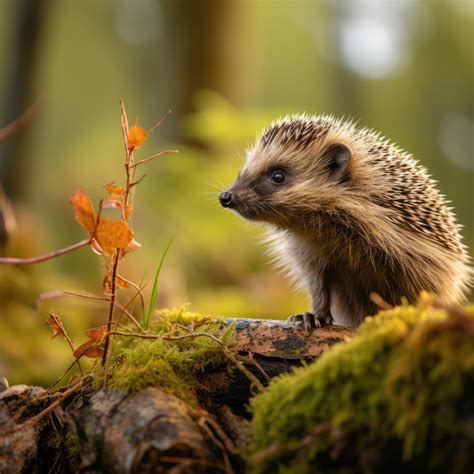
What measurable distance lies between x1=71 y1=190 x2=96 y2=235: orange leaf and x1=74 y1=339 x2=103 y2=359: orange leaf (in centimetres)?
66

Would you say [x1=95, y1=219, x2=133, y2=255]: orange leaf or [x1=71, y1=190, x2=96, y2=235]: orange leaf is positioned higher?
[x1=71, y1=190, x2=96, y2=235]: orange leaf

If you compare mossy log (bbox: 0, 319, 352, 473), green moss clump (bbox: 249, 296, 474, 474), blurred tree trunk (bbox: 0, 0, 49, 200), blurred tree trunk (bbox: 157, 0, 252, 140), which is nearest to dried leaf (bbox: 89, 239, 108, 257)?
mossy log (bbox: 0, 319, 352, 473)

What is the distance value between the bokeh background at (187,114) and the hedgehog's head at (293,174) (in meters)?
0.65

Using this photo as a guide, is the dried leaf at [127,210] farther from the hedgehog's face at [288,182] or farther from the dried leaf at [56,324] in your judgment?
the hedgehog's face at [288,182]

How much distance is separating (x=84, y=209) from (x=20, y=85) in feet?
30.2

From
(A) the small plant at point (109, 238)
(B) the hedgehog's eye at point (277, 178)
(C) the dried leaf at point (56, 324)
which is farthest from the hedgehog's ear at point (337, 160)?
(C) the dried leaf at point (56, 324)

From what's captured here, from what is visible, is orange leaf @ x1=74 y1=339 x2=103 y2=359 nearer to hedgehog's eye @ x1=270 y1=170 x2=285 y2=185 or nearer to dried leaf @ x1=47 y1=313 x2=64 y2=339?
dried leaf @ x1=47 y1=313 x2=64 y2=339

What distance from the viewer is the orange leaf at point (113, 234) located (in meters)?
3.07

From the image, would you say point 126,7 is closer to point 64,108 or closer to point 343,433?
point 64,108

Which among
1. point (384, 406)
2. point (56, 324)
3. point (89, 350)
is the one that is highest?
point (56, 324)

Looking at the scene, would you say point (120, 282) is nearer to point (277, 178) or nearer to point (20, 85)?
point (277, 178)

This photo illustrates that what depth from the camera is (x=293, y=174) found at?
4727mm

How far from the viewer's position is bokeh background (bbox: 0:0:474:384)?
8.15 metres

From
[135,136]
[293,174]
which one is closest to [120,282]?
[135,136]
